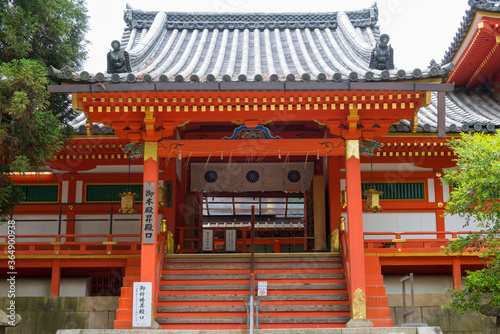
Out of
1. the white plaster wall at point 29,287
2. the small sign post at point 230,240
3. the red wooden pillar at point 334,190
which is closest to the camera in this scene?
the white plaster wall at point 29,287

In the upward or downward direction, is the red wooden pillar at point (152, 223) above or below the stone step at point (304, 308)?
above

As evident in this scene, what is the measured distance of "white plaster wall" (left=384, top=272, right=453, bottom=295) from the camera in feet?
37.2

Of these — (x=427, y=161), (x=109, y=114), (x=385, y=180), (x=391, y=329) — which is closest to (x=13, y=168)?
(x=109, y=114)

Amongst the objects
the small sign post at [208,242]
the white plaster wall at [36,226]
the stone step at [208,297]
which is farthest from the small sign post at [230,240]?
the stone step at [208,297]

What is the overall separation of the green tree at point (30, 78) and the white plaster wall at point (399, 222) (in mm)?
6398

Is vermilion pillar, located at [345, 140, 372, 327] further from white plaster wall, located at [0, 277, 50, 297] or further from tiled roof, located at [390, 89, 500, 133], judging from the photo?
white plaster wall, located at [0, 277, 50, 297]

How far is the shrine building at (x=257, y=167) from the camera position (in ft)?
30.0

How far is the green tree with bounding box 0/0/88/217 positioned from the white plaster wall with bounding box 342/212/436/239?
640 cm

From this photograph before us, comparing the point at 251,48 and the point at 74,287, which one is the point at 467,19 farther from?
the point at 74,287

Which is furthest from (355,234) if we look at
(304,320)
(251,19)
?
(251,19)

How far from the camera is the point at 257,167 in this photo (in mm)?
13766

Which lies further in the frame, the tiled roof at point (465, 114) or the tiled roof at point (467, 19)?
the tiled roof at point (467, 19)

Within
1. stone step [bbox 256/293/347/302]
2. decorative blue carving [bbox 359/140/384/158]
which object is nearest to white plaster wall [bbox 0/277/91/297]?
stone step [bbox 256/293/347/302]

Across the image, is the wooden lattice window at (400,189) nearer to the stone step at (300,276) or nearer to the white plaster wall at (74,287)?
the stone step at (300,276)
